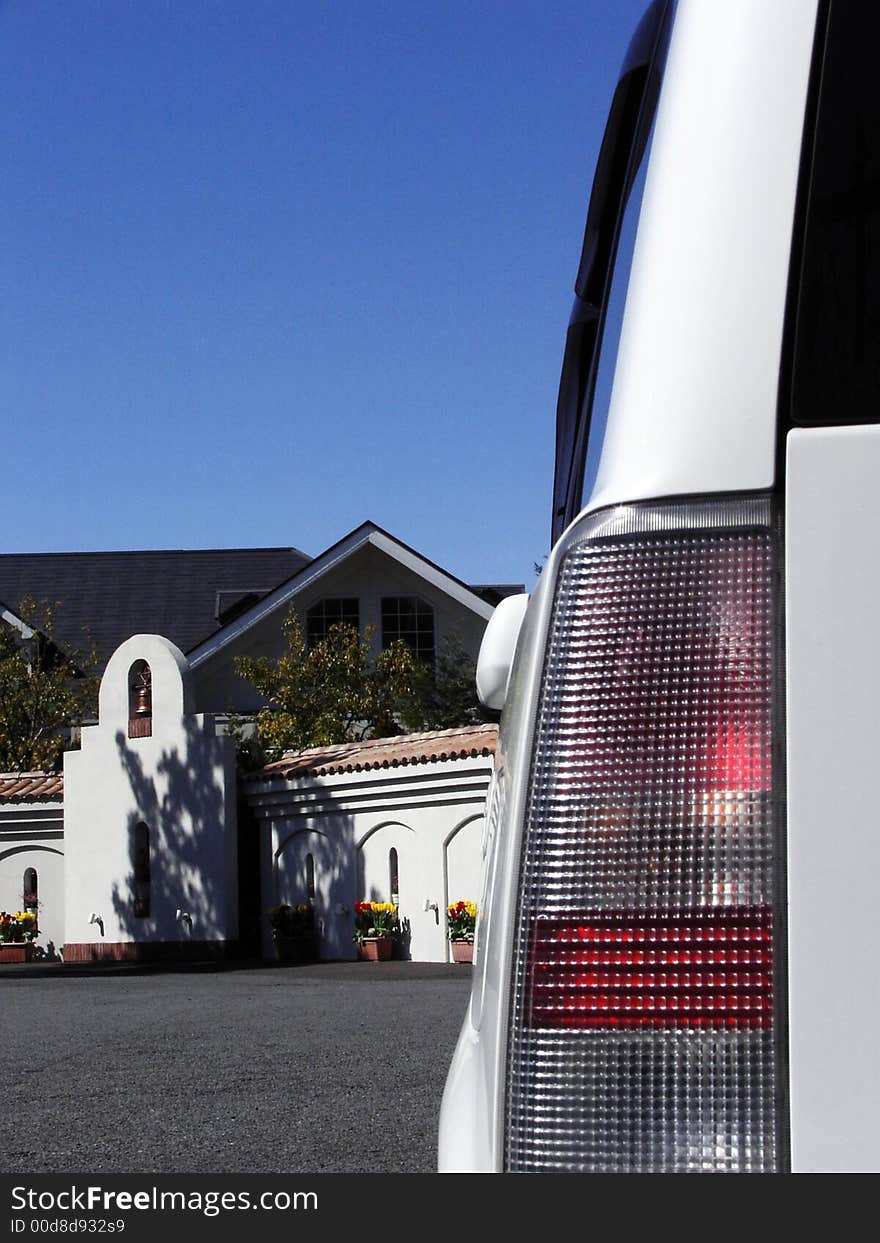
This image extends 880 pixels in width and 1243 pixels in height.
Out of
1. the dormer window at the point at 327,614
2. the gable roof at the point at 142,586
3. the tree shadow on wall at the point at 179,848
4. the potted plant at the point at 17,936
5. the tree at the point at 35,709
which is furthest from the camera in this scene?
the gable roof at the point at 142,586

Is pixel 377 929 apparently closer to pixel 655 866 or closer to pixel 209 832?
pixel 209 832

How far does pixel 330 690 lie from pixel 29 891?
6734 millimetres

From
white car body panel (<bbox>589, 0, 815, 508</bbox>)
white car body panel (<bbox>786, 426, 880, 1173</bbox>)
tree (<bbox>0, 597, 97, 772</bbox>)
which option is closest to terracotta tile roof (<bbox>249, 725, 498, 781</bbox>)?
tree (<bbox>0, 597, 97, 772</bbox>)

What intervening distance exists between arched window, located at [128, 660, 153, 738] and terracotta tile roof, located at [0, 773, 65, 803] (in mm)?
2113

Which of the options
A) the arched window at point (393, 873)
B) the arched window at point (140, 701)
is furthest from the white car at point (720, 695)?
the arched window at point (140, 701)

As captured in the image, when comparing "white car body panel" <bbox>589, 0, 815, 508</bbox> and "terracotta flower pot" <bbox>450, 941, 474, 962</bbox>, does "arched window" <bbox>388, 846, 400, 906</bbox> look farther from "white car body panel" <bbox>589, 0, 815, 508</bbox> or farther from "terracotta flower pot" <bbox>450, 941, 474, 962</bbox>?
"white car body panel" <bbox>589, 0, 815, 508</bbox>

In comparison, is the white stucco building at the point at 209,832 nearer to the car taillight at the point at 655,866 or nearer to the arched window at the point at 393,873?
the arched window at the point at 393,873

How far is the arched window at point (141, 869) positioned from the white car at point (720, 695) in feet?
82.0

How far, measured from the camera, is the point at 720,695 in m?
1.36

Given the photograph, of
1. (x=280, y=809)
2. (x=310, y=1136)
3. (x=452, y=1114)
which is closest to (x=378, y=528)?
(x=280, y=809)

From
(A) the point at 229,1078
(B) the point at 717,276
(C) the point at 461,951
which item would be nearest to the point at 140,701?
(C) the point at 461,951

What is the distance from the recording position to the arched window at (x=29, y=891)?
27.3m

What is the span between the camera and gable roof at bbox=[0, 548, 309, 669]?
1594 inches

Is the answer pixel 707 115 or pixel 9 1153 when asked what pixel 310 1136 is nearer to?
pixel 9 1153
